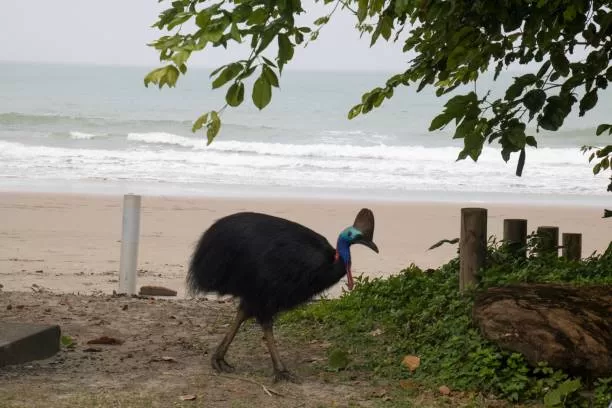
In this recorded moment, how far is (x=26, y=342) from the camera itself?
6520 mm

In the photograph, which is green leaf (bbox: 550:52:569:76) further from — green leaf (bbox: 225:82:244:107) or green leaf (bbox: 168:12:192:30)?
green leaf (bbox: 168:12:192:30)

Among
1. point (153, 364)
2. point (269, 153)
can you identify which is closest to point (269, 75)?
point (153, 364)

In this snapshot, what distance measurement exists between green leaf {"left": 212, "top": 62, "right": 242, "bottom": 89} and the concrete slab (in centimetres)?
295

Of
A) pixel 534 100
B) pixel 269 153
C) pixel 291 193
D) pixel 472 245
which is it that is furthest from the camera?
pixel 269 153

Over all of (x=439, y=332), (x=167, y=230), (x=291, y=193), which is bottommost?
(x=439, y=332)

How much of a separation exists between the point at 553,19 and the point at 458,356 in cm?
216

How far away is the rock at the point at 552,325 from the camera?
5.84m

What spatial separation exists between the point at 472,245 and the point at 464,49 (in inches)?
63.6

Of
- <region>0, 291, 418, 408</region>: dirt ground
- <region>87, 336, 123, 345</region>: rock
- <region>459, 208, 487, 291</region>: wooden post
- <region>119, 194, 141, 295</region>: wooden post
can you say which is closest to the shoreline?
<region>119, 194, 141, 295</region>: wooden post

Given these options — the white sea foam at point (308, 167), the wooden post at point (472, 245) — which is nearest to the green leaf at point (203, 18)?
the wooden post at point (472, 245)

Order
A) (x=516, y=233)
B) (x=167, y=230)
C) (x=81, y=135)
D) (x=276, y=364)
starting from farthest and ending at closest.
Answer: (x=81, y=135) → (x=167, y=230) → (x=516, y=233) → (x=276, y=364)

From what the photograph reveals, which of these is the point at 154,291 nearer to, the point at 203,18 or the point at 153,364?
the point at 153,364

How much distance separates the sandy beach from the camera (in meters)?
11.1

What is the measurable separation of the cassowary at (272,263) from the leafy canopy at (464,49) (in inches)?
41.3
